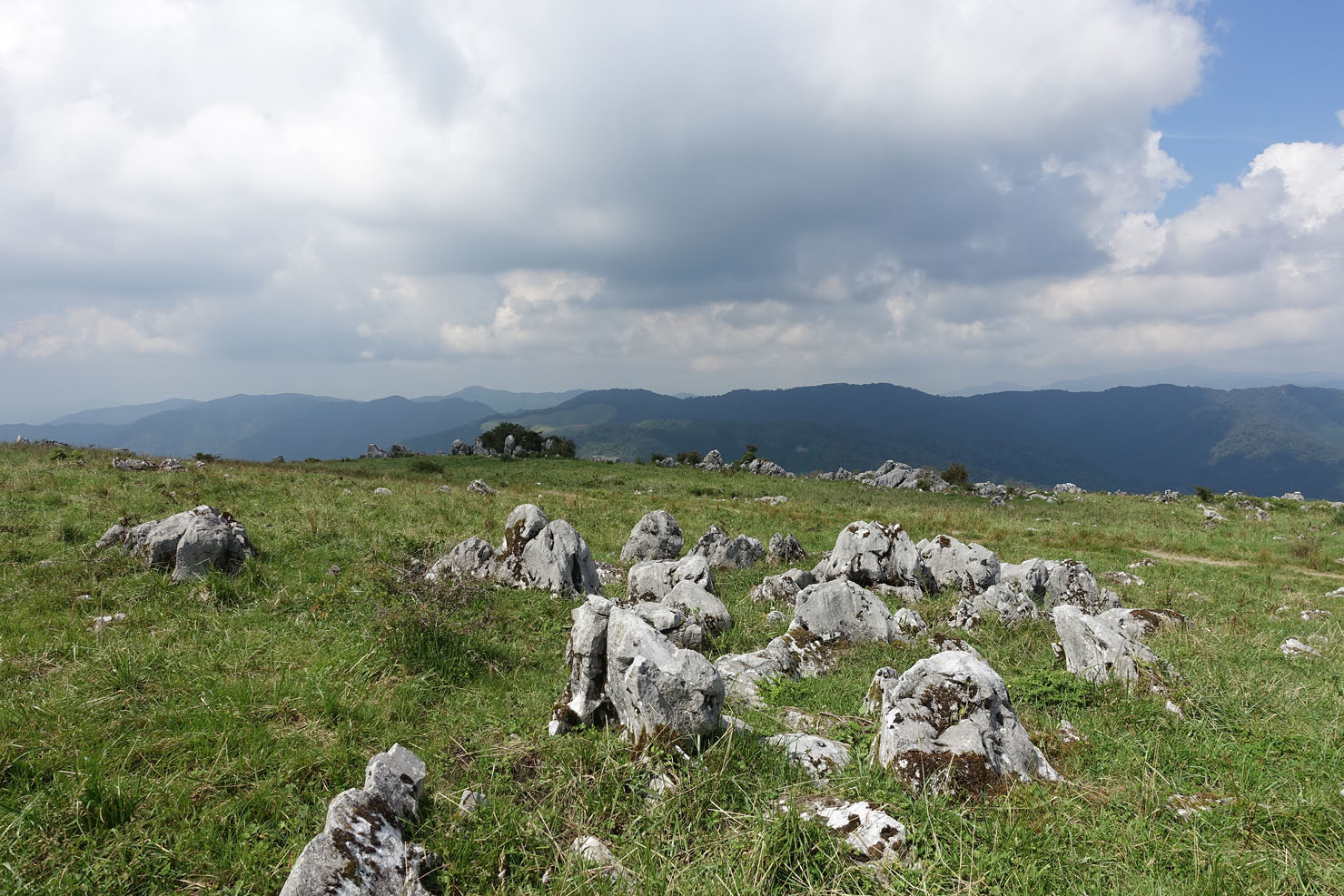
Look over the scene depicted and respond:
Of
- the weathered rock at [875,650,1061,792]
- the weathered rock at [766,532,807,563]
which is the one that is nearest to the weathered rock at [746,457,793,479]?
the weathered rock at [766,532,807,563]

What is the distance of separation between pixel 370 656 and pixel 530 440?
218ft

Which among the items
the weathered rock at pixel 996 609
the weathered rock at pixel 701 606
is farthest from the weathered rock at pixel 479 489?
the weathered rock at pixel 996 609

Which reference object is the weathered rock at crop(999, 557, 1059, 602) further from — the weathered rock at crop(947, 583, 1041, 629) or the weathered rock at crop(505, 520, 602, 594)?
the weathered rock at crop(505, 520, 602, 594)

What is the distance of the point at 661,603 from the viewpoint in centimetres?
1323

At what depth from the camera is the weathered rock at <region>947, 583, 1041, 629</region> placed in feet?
44.5

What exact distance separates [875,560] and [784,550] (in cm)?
450

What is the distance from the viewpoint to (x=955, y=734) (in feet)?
21.6

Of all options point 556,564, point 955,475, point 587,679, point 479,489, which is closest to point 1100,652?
point 587,679

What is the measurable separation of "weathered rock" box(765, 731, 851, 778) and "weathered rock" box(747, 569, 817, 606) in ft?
27.2

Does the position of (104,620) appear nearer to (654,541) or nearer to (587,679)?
(587,679)

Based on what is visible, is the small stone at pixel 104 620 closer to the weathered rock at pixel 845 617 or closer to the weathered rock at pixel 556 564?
the weathered rock at pixel 556 564

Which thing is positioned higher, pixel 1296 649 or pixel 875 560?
pixel 875 560

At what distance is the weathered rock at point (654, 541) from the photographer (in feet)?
68.5

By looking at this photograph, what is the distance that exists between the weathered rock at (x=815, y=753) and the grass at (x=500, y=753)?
0.22 metres
